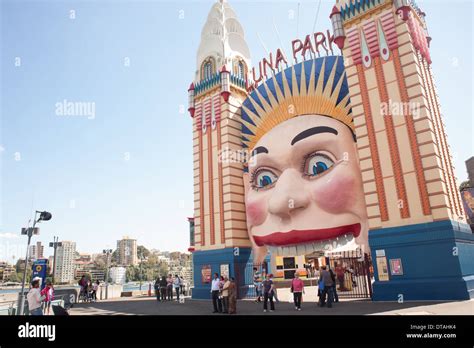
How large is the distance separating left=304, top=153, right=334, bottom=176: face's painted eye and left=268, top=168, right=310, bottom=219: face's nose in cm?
61

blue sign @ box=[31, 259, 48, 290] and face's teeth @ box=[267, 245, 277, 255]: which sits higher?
face's teeth @ box=[267, 245, 277, 255]

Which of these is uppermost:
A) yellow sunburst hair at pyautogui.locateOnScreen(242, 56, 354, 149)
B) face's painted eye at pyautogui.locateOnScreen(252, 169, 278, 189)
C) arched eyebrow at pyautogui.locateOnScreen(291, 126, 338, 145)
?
yellow sunburst hair at pyautogui.locateOnScreen(242, 56, 354, 149)

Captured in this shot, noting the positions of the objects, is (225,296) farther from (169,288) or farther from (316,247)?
(169,288)

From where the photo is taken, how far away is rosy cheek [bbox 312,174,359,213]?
57.9ft

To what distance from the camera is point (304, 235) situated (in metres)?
19.2

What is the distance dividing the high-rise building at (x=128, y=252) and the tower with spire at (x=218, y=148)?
154 meters

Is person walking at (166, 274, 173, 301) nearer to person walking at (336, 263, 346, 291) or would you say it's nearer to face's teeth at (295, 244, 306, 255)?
face's teeth at (295, 244, 306, 255)

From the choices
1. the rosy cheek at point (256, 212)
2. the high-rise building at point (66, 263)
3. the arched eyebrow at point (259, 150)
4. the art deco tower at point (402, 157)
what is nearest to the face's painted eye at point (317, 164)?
the art deco tower at point (402, 157)

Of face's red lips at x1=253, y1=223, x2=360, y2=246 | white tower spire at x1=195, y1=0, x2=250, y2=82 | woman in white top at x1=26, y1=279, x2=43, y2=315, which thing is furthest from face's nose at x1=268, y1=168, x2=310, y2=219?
woman in white top at x1=26, y1=279, x2=43, y2=315

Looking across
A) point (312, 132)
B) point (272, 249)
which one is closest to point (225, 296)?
point (272, 249)
